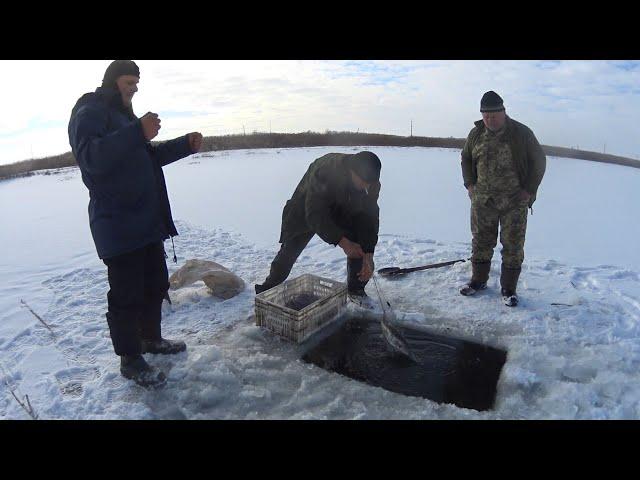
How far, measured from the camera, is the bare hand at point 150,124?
256cm

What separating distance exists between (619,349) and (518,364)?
0.84m

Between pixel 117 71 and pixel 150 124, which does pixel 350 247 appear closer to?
pixel 150 124

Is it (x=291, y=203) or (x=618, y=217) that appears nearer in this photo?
(x=291, y=203)

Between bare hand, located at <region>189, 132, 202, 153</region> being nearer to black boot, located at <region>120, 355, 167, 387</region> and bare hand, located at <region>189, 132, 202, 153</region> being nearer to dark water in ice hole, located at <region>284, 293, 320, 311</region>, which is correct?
black boot, located at <region>120, 355, 167, 387</region>

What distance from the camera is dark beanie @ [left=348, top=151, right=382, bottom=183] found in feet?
11.5

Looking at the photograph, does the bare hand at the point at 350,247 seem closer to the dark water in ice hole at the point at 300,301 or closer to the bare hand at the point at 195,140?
the dark water in ice hole at the point at 300,301

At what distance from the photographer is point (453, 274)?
16.1 feet

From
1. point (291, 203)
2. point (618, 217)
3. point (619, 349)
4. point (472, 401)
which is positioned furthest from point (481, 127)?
point (618, 217)

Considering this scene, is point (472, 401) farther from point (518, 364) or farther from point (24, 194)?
point (24, 194)

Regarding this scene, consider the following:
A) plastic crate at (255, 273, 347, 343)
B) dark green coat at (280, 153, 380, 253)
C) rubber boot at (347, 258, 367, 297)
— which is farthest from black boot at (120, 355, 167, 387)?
rubber boot at (347, 258, 367, 297)

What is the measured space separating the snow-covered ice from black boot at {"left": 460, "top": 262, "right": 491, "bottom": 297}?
3.5 inches

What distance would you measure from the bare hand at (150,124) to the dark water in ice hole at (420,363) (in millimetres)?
1930

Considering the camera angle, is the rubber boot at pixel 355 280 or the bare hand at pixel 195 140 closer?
the bare hand at pixel 195 140

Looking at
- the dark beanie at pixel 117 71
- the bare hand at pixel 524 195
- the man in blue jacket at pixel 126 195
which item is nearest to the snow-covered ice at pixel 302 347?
the man in blue jacket at pixel 126 195
